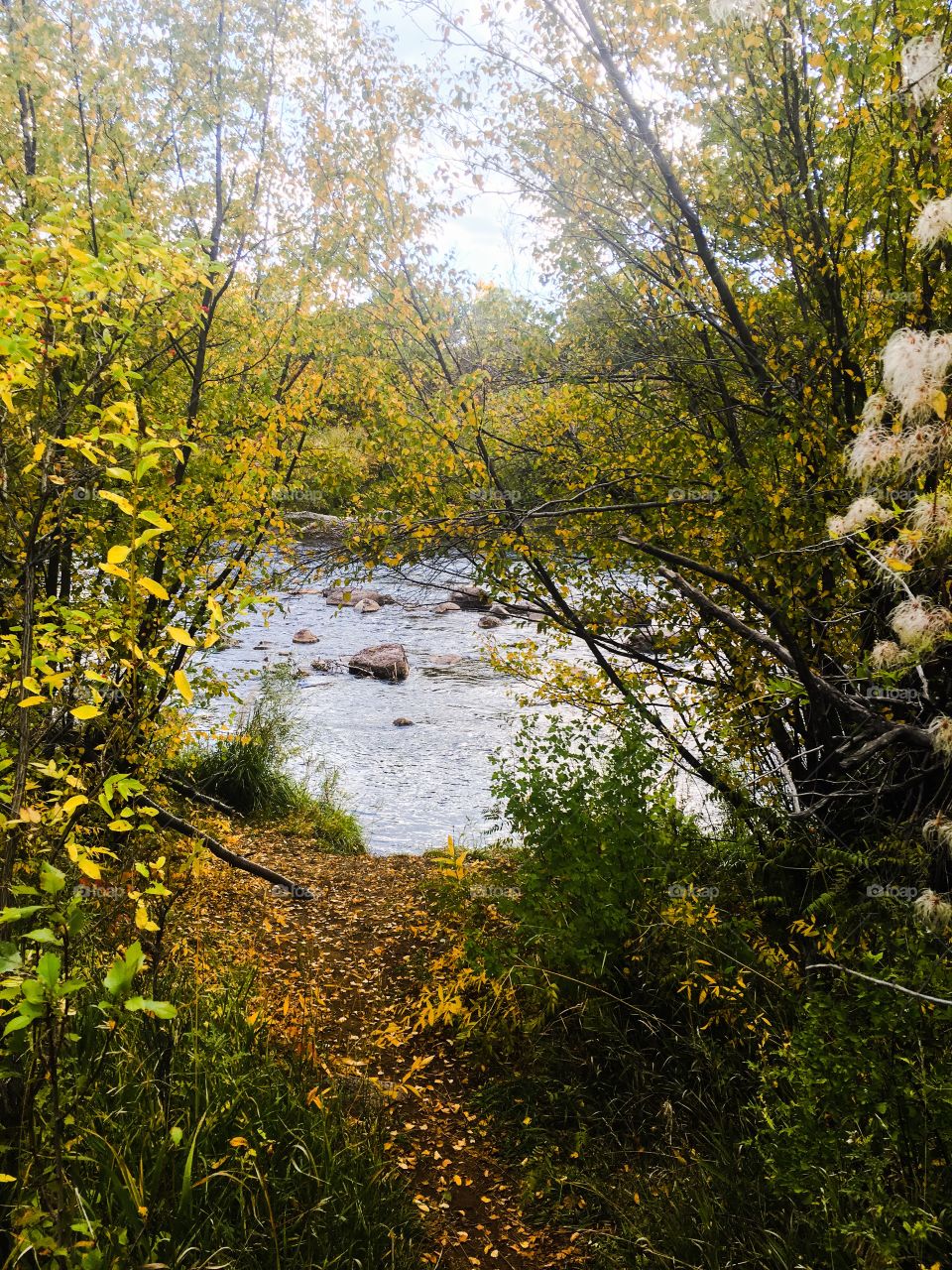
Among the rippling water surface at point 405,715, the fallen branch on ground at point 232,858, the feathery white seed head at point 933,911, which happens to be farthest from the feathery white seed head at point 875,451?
the fallen branch on ground at point 232,858

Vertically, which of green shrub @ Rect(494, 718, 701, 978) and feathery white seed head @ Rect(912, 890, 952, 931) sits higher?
feathery white seed head @ Rect(912, 890, 952, 931)

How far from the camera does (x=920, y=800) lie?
4047mm

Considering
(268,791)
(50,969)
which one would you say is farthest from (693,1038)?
(268,791)

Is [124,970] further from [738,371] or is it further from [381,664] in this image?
[381,664]

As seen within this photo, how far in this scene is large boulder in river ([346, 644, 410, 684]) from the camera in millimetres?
14961

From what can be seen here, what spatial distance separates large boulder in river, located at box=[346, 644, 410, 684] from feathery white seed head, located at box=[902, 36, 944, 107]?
12.3 m

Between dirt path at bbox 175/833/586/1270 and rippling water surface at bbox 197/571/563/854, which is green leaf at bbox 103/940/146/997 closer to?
dirt path at bbox 175/833/586/1270

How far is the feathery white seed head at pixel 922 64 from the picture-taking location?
316cm

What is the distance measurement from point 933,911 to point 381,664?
41.0ft

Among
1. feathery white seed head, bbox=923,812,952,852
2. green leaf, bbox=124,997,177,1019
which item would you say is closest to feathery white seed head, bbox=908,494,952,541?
feathery white seed head, bbox=923,812,952,852

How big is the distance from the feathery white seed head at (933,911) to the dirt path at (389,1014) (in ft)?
6.11

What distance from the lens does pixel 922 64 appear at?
10.6ft

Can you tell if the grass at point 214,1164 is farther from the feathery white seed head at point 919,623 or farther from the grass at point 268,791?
the grass at point 268,791

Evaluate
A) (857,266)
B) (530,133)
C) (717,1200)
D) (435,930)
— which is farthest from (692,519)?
(717,1200)
